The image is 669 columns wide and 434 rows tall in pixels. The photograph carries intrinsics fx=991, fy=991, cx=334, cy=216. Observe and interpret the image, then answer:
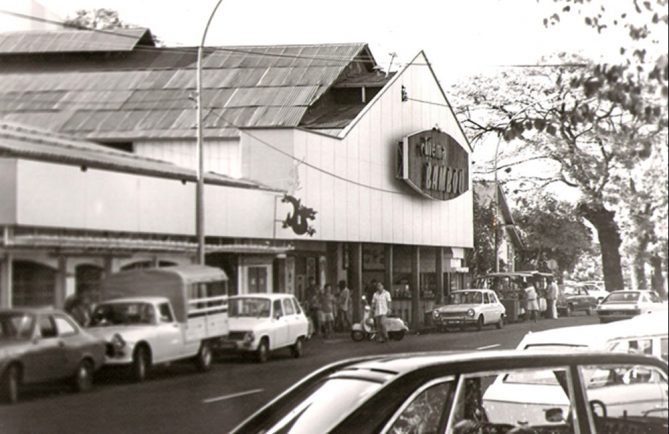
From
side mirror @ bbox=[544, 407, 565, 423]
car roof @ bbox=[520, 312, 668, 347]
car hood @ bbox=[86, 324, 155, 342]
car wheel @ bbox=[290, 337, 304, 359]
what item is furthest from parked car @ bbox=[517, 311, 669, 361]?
car hood @ bbox=[86, 324, 155, 342]

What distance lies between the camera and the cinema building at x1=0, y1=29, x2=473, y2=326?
2461mm

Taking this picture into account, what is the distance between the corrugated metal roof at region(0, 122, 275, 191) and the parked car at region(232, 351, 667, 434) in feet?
3.00

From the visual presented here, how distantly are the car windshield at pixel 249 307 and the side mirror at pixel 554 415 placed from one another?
4.13 feet

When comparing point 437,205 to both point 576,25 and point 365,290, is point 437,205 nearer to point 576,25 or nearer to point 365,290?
point 365,290

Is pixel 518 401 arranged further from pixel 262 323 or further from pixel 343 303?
pixel 262 323

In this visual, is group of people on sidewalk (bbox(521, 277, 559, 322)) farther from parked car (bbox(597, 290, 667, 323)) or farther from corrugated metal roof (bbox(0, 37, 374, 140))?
corrugated metal roof (bbox(0, 37, 374, 140))

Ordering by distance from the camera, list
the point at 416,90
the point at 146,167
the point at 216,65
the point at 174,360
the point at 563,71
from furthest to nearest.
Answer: the point at 563,71, the point at 416,90, the point at 216,65, the point at 174,360, the point at 146,167

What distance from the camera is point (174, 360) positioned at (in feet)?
9.32

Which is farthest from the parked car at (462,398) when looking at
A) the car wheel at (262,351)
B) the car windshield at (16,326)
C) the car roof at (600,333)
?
the car windshield at (16,326)

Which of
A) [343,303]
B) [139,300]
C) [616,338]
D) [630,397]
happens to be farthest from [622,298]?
[139,300]

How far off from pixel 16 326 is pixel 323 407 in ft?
4.08

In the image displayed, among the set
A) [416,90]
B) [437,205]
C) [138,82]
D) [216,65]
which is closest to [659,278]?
[437,205]

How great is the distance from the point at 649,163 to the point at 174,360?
1.95 m

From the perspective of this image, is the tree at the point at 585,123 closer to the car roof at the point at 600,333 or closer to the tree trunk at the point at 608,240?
the tree trunk at the point at 608,240
